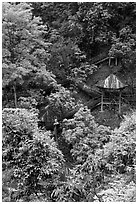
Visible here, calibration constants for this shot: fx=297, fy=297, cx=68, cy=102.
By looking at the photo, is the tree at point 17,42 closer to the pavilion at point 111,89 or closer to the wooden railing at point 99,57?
the pavilion at point 111,89

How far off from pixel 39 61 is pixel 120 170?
399 cm

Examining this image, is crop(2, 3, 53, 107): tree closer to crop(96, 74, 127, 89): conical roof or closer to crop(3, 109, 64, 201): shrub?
crop(3, 109, 64, 201): shrub

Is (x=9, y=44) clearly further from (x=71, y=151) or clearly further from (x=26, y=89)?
(x=71, y=151)

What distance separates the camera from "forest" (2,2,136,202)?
4.75 meters

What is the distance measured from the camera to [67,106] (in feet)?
25.1

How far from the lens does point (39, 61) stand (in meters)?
7.57

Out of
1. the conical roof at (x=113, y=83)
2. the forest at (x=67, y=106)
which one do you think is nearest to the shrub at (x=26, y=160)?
the forest at (x=67, y=106)

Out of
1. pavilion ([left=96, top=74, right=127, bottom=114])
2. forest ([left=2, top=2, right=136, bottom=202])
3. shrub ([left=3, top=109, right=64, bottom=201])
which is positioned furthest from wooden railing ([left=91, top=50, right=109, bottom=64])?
shrub ([left=3, top=109, right=64, bottom=201])

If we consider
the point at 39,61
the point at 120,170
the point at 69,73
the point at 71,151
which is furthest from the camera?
the point at 69,73

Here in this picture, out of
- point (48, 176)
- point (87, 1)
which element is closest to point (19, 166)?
point (48, 176)

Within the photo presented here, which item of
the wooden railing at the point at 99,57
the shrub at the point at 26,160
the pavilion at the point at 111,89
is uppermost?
the wooden railing at the point at 99,57

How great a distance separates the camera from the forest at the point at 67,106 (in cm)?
475

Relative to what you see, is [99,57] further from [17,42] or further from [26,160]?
[26,160]

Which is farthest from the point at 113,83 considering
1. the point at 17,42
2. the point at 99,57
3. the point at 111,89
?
the point at 17,42
